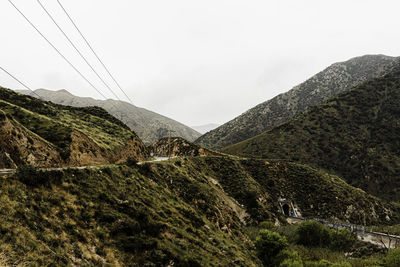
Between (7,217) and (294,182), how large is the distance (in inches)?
2892

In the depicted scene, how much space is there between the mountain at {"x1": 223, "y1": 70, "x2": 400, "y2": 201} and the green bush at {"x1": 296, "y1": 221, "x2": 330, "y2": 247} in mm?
60597

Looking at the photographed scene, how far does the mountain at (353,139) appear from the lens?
86.3 metres

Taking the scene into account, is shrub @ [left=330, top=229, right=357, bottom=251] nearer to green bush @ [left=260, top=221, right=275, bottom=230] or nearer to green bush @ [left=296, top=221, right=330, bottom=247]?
green bush @ [left=296, top=221, right=330, bottom=247]

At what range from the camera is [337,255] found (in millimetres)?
33156

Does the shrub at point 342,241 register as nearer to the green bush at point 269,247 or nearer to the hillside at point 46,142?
the green bush at point 269,247

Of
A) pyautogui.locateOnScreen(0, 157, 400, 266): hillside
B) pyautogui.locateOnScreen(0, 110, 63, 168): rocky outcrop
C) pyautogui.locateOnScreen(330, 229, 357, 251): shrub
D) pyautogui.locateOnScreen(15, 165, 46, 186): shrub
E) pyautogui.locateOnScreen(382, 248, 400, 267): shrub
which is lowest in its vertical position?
pyautogui.locateOnScreen(330, 229, 357, 251): shrub

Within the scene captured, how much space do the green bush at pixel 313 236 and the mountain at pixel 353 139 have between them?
199 feet

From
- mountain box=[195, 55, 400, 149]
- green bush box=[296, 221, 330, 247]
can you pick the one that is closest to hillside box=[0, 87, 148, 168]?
green bush box=[296, 221, 330, 247]

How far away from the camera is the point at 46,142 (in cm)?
3356

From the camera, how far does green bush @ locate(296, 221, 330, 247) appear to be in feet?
129

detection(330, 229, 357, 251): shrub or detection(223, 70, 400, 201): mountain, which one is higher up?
detection(223, 70, 400, 201): mountain

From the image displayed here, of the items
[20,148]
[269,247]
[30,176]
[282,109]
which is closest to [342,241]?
[269,247]

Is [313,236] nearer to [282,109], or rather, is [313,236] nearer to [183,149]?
[183,149]

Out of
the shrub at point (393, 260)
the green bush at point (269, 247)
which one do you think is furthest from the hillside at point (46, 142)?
the shrub at point (393, 260)
